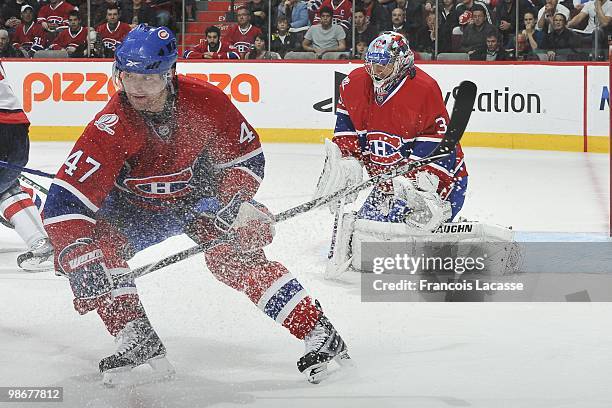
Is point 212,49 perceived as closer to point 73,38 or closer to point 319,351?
point 73,38

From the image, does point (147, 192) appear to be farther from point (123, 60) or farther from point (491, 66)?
point (491, 66)

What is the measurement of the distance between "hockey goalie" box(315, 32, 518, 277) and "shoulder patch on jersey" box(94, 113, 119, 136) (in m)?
1.63

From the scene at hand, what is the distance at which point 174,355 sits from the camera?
3379 mm

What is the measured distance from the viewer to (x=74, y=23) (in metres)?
9.85

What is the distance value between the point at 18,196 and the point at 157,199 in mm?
1893

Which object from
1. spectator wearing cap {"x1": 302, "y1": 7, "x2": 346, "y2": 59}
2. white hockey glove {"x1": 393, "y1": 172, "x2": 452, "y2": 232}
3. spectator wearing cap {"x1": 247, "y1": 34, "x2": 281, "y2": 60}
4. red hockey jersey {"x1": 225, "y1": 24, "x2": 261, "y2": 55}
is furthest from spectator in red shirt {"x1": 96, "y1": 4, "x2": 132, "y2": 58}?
white hockey glove {"x1": 393, "y1": 172, "x2": 452, "y2": 232}

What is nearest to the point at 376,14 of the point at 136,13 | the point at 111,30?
the point at 136,13

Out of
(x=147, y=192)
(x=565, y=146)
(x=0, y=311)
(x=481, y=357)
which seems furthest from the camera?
(x=565, y=146)

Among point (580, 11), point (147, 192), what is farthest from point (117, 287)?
point (580, 11)

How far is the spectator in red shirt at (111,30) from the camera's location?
31.6 ft

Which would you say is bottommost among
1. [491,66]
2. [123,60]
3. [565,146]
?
[565,146]

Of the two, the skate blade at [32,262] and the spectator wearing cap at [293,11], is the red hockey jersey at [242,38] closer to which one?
the spectator wearing cap at [293,11]

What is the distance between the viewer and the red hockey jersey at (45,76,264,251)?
2865 millimetres

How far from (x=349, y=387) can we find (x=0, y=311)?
5.26 feet
